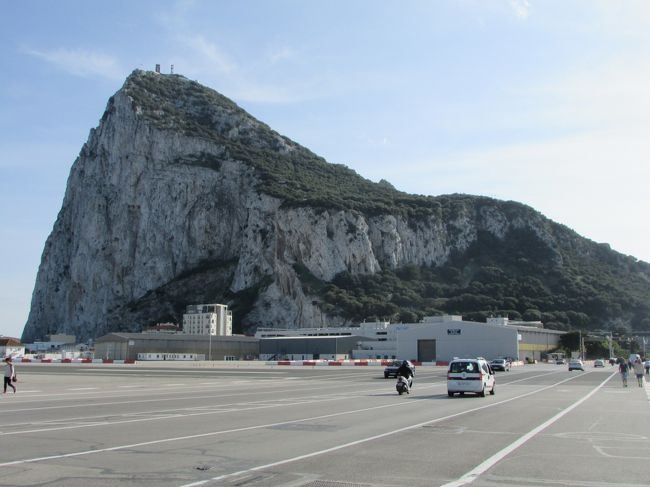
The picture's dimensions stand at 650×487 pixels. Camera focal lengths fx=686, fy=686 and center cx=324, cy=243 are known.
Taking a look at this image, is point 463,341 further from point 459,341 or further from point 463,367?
point 463,367

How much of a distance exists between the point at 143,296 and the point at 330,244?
54327mm

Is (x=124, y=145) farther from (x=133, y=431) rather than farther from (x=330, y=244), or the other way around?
(x=133, y=431)

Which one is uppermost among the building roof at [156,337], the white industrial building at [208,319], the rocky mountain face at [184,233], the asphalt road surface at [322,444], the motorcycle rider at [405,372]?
the rocky mountain face at [184,233]

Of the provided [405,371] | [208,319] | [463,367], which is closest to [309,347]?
[208,319]

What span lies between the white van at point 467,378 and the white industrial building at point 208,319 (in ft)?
446

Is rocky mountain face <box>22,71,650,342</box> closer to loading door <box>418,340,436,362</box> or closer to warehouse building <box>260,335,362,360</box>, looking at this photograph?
warehouse building <box>260,335,362,360</box>

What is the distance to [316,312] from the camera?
170 m

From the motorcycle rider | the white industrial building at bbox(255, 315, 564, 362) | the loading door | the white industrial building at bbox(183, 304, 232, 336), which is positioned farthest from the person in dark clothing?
the white industrial building at bbox(183, 304, 232, 336)

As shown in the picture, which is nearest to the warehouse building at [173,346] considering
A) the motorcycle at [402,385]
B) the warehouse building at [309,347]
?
the warehouse building at [309,347]

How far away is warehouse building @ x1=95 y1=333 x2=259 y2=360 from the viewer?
115 meters

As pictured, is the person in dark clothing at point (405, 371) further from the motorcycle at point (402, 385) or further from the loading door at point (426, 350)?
the loading door at point (426, 350)

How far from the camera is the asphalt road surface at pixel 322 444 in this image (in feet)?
33.8

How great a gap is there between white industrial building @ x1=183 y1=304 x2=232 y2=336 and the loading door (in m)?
62.3

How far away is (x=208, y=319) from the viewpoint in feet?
549
